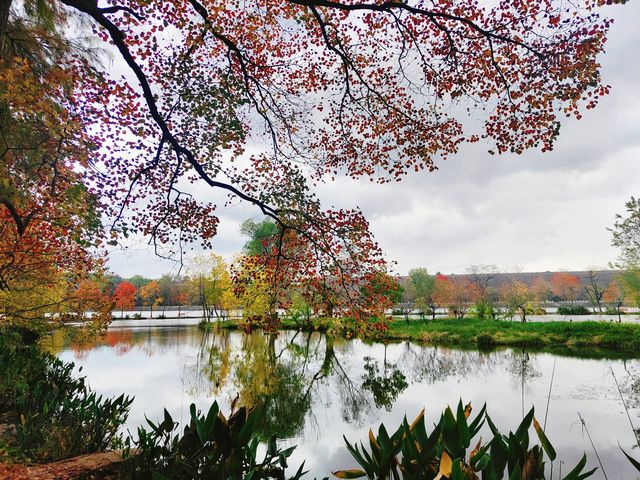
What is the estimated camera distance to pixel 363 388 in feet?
45.1

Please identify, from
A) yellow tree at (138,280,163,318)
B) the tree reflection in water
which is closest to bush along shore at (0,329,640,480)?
the tree reflection in water

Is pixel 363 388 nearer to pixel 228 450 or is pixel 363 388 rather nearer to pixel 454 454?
pixel 228 450

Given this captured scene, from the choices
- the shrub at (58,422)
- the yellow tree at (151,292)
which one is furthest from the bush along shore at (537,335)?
the yellow tree at (151,292)

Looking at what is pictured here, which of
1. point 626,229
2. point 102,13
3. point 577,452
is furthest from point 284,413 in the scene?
point 626,229

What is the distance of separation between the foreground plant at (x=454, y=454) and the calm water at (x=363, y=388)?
2985mm

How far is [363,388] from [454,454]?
11.4m

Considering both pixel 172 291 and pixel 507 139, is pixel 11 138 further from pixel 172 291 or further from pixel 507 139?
pixel 172 291

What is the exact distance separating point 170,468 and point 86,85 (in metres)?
5.71

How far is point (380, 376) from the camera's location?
15633mm

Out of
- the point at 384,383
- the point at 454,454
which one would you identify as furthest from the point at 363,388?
the point at 454,454

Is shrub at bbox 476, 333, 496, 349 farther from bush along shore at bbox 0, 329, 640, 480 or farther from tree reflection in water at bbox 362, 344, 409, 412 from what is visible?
bush along shore at bbox 0, 329, 640, 480

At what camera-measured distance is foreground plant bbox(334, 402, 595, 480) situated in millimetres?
2633

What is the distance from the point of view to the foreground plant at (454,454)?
8.64 feet

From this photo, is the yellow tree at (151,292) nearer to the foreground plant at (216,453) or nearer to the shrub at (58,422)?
the shrub at (58,422)
